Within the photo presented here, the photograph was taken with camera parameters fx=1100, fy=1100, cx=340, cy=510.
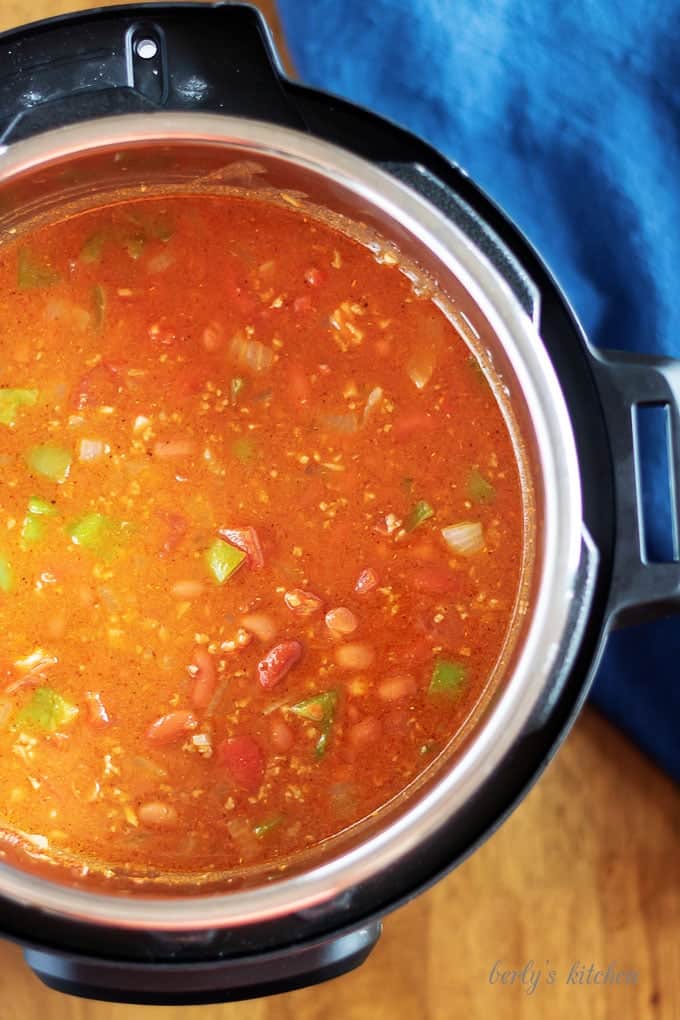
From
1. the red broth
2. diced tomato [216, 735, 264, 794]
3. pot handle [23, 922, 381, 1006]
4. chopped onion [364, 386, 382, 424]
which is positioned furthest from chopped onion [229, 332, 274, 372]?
pot handle [23, 922, 381, 1006]

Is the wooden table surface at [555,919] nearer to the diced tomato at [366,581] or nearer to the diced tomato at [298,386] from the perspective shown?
the diced tomato at [366,581]

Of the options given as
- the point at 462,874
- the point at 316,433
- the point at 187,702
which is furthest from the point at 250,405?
the point at 462,874

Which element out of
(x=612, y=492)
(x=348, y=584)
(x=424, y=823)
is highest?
(x=612, y=492)

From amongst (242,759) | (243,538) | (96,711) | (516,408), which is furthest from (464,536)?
(96,711)

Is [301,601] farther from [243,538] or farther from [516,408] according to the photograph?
[516,408]

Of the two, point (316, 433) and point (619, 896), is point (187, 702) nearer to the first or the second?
point (316, 433)

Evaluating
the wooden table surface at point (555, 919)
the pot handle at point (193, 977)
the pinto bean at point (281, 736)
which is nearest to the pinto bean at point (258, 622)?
the pinto bean at point (281, 736)
